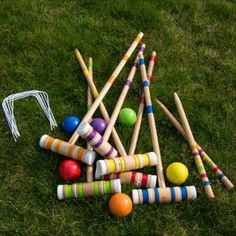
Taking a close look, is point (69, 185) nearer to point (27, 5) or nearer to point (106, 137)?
point (106, 137)

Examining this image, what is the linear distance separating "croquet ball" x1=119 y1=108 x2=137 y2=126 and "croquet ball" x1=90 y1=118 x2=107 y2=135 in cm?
17

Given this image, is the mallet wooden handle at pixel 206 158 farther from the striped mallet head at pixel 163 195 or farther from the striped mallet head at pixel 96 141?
the striped mallet head at pixel 96 141

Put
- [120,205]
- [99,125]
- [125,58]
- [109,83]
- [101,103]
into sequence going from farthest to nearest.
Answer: [125,58]
[109,83]
[101,103]
[99,125]
[120,205]

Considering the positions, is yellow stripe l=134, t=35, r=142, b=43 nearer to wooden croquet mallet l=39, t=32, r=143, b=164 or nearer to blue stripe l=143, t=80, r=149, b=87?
blue stripe l=143, t=80, r=149, b=87

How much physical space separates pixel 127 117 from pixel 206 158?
74 centimetres

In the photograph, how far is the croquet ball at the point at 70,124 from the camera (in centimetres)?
350

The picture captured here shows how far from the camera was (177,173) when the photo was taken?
3.22 metres

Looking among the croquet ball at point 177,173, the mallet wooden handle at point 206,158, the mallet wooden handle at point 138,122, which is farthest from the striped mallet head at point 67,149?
the mallet wooden handle at point 206,158

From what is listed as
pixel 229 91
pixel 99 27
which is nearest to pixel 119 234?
pixel 229 91

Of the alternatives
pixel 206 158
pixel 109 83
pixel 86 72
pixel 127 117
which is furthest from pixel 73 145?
pixel 206 158

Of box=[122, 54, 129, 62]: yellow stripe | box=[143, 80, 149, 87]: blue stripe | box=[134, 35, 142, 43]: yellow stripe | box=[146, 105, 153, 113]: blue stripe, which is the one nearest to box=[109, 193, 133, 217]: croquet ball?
box=[146, 105, 153, 113]: blue stripe

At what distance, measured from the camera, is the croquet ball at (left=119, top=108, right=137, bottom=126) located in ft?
11.7

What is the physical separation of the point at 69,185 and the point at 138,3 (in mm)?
2429

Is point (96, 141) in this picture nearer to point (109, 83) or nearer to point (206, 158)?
point (109, 83)
